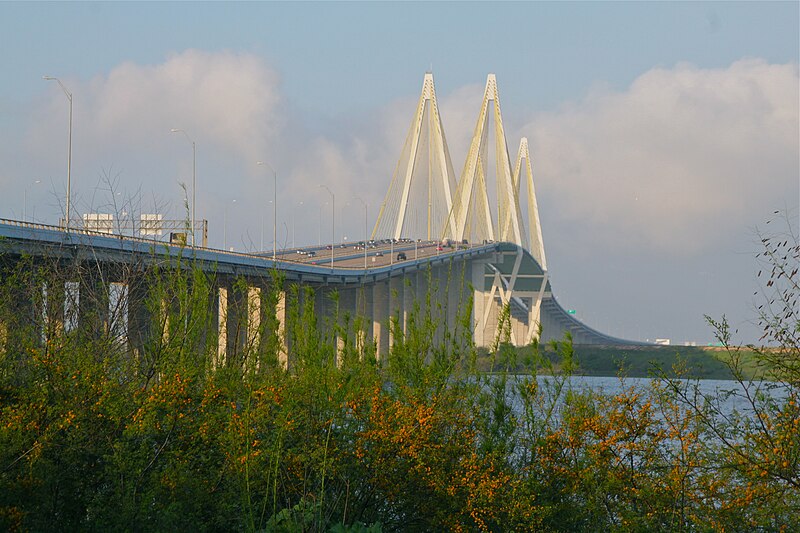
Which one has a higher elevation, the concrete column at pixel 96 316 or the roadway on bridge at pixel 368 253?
the roadway on bridge at pixel 368 253

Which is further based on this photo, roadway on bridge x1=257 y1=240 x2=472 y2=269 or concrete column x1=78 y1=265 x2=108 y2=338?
roadway on bridge x1=257 y1=240 x2=472 y2=269

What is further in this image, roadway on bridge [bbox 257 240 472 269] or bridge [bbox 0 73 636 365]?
roadway on bridge [bbox 257 240 472 269]

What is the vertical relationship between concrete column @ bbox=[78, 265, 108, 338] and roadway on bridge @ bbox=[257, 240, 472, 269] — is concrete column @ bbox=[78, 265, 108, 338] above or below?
below

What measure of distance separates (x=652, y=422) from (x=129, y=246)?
19376 millimetres

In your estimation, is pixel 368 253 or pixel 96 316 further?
pixel 368 253

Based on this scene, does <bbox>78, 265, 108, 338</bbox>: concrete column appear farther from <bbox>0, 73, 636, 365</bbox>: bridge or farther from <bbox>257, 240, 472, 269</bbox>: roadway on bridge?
<bbox>257, 240, 472, 269</bbox>: roadway on bridge


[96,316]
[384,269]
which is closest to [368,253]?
Result: [384,269]

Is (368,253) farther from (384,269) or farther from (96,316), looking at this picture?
(96,316)

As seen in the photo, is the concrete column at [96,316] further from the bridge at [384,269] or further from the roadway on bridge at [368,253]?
the roadway on bridge at [368,253]

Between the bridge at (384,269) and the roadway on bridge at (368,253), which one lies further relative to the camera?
the roadway on bridge at (368,253)

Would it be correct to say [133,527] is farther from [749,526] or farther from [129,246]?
[129,246]

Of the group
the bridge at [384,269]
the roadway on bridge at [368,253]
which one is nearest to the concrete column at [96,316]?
the bridge at [384,269]

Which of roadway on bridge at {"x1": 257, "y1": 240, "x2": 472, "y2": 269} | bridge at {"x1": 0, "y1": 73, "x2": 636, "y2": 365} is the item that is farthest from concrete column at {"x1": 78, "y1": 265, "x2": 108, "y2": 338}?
roadway on bridge at {"x1": 257, "y1": 240, "x2": 472, "y2": 269}

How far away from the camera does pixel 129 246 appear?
2725 centimetres
